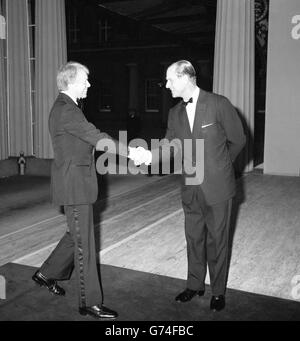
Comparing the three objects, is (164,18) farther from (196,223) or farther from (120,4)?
(196,223)

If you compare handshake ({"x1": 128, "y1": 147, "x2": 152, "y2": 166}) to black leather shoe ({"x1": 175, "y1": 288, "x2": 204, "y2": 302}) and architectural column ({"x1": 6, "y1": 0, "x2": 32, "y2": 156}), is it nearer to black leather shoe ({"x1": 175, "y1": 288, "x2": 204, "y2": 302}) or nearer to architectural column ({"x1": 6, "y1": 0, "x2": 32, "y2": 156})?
black leather shoe ({"x1": 175, "y1": 288, "x2": 204, "y2": 302})

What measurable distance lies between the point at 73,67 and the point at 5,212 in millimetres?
3759

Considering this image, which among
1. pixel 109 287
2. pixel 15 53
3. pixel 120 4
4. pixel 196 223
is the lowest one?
pixel 109 287

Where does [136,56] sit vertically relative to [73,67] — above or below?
above

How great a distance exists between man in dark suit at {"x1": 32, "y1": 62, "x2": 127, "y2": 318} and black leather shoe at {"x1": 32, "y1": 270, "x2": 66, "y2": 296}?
0.42 meters

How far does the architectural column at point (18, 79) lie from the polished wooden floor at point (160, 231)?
91.3 inches

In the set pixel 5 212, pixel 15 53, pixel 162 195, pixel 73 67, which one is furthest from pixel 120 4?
pixel 73 67

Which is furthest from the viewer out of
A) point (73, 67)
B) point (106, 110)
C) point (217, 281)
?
point (106, 110)

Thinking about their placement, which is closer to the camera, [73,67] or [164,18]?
[73,67]

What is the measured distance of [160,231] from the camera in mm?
4855

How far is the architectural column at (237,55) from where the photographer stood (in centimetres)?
906

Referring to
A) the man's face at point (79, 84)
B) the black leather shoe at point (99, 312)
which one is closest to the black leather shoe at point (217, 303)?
the black leather shoe at point (99, 312)

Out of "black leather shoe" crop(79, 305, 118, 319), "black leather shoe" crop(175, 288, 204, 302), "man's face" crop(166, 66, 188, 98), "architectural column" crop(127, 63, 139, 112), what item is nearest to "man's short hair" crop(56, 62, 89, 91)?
"man's face" crop(166, 66, 188, 98)

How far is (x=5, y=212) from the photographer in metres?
5.85
